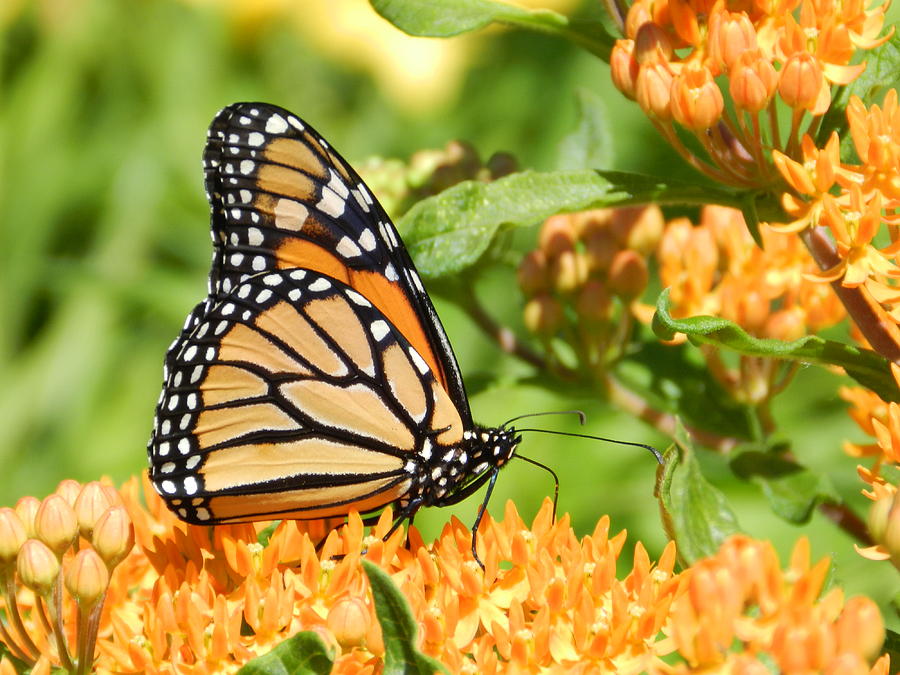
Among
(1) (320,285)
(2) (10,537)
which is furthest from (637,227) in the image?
(2) (10,537)

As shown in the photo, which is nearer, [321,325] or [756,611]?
[756,611]

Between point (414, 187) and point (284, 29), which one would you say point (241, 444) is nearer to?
point (414, 187)

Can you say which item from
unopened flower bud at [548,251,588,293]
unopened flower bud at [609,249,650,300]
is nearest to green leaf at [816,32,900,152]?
unopened flower bud at [609,249,650,300]

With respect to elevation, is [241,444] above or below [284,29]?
below

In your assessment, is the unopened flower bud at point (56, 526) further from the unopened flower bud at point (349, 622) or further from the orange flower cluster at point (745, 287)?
the orange flower cluster at point (745, 287)

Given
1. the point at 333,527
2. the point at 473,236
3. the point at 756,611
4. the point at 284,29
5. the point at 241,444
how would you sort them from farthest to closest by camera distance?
the point at 284,29, the point at 241,444, the point at 333,527, the point at 473,236, the point at 756,611

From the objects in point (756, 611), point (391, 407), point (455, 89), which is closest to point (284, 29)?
point (455, 89)

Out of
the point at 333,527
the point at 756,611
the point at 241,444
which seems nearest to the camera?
the point at 756,611
